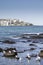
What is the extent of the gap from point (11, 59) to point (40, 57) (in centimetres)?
318

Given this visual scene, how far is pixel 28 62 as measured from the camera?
1020 inches

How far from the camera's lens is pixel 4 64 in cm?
2466

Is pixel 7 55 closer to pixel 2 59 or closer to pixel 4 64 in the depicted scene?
pixel 2 59

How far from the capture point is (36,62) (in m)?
26.1

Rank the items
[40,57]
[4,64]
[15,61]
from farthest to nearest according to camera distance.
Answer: [40,57] → [15,61] → [4,64]

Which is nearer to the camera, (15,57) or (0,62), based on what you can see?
(0,62)

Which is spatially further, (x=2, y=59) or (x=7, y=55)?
(x=7, y=55)

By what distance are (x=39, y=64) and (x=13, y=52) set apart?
19.7 ft

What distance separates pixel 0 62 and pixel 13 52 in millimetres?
4781

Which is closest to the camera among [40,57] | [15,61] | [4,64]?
[4,64]

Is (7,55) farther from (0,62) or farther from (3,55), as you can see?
(0,62)

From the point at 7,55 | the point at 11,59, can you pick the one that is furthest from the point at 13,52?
the point at 11,59

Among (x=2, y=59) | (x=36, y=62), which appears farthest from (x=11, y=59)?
(x=36, y=62)

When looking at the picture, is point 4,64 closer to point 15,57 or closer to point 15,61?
point 15,61
